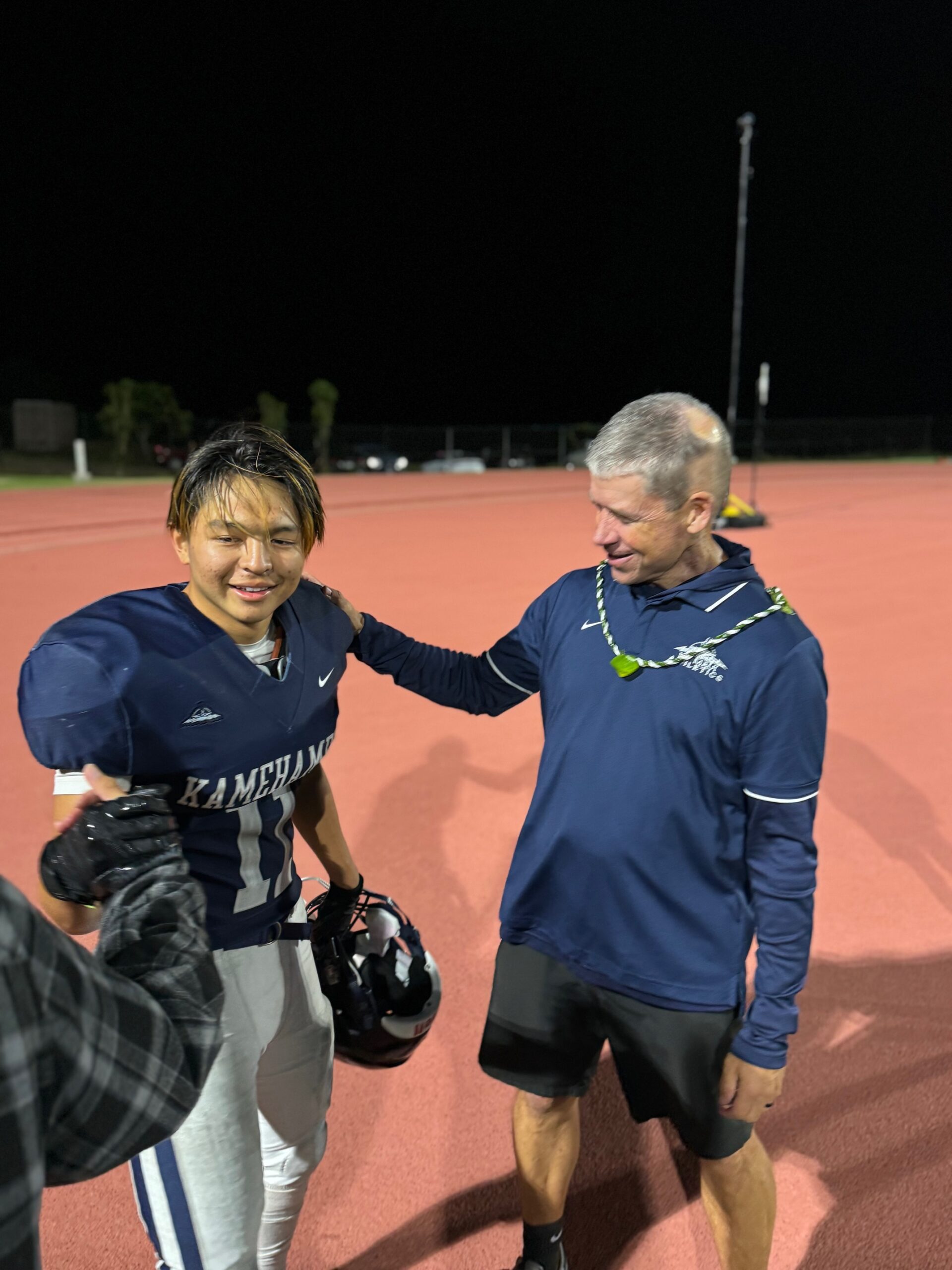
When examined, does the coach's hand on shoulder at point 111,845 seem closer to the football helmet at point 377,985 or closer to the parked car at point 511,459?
the football helmet at point 377,985

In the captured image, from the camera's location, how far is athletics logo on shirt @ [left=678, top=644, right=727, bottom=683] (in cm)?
188

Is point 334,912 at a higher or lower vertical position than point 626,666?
lower

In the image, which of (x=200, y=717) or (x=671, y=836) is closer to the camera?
(x=200, y=717)

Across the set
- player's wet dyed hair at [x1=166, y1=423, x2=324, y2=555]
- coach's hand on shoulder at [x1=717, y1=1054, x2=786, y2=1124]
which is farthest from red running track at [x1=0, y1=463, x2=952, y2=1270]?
player's wet dyed hair at [x1=166, y1=423, x2=324, y2=555]

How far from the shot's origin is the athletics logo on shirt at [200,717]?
1.67m

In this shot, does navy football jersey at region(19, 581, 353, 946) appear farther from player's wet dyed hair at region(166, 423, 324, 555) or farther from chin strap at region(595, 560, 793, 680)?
chin strap at region(595, 560, 793, 680)

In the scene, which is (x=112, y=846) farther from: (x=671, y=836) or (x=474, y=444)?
(x=474, y=444)

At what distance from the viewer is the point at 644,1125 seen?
283cm

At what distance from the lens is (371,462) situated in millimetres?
38219

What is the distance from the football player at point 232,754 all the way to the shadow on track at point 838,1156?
77cm

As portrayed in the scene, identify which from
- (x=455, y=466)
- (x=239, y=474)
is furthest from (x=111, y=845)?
(x=455, y=466)

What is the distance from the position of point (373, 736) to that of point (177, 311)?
66.6 meters

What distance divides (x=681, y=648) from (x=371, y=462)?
1465 inches

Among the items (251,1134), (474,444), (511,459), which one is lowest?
(511,459)
